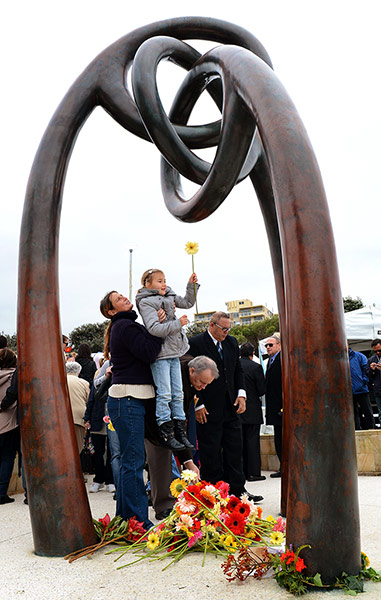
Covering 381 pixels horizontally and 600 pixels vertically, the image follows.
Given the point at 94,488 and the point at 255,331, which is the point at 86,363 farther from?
the point at 255,331

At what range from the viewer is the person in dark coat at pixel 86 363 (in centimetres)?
853

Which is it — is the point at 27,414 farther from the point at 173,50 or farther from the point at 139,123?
the point at 173,50

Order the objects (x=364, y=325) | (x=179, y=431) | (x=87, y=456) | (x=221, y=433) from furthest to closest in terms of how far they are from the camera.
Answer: (x=364, y=325) < (x=87, y=456) < (x=221, y=433) < (x=179, y=431)

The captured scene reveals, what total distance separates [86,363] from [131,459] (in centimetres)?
478

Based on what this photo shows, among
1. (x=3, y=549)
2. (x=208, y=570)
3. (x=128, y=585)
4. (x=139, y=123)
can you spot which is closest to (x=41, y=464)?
(x=3, y=549)

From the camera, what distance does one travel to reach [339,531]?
293cm

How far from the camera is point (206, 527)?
11.9 ft

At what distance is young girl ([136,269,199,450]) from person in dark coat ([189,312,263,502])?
3.35 feet

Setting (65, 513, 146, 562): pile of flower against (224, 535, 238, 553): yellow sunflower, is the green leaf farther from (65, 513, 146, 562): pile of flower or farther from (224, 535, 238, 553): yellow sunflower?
(65, 513, 146, 562): pile of flower

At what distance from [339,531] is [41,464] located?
235 cm

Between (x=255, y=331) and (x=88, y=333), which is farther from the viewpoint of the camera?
(x=255, y=331)

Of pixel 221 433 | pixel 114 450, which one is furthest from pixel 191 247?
pixel 114 450

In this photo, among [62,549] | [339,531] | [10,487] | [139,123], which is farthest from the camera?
[10,487]

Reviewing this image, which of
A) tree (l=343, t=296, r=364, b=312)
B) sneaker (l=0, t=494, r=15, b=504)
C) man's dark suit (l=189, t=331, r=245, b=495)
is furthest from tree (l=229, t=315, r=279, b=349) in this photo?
man's dark suit (l=189, t=331, r=245, b=495)
